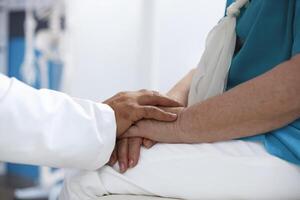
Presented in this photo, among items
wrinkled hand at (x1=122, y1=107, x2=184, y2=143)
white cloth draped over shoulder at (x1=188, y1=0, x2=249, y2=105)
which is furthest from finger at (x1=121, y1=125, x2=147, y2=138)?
white cloth draped over shoulder at (x1=188, y1=0, x2=249, y2=105)

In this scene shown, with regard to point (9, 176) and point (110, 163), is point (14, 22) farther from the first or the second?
point (110, 163)

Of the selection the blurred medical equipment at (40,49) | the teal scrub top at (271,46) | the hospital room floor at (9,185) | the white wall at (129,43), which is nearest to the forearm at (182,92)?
the teal scrub top at (271,46)

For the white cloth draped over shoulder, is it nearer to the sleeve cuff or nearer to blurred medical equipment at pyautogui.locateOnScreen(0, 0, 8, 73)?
the sleeve cuff

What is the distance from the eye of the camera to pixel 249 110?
0.67m

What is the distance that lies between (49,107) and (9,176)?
2.69 meters

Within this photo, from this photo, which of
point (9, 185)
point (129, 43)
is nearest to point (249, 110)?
point (129, 43)

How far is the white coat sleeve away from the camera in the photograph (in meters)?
0.68

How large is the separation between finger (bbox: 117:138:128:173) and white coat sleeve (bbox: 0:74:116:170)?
26mm

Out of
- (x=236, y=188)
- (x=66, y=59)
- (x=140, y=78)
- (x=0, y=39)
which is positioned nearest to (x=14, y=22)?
(x=0, y=39)

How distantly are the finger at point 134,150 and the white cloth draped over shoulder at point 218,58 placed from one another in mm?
228

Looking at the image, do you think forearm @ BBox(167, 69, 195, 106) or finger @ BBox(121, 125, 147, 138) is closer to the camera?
finger @ BBox(121, 125, 147, 138)

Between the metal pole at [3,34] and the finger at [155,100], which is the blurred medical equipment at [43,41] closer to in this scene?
the metal pole at [3,34]

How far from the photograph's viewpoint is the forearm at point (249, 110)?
2.14 ft

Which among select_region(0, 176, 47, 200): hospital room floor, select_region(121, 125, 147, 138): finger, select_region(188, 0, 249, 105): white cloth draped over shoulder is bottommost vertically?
select_region(0, 176, 47, 200): hospital room floor
